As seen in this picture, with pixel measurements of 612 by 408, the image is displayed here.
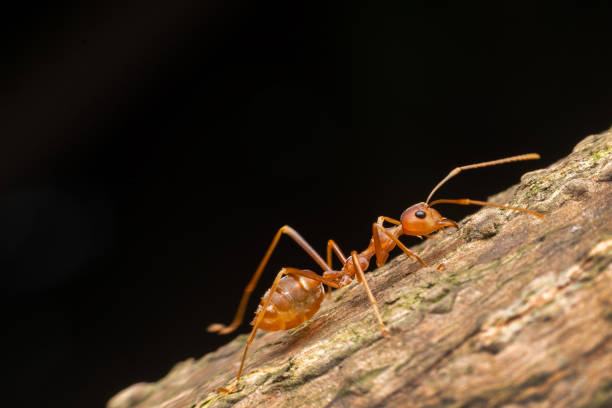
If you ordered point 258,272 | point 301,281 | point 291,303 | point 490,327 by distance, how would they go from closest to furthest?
point 490,327
point 258,272
point 291,303
point 301,281

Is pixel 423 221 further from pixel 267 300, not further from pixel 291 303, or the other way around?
pixel 267 300

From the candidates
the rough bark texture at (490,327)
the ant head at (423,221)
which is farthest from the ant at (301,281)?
the rough bark texture at (490,327)

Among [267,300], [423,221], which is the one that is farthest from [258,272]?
[423,221]

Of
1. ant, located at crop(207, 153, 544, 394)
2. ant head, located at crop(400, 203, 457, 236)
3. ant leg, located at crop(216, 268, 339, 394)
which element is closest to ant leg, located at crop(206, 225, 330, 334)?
ant, located at crop(207, 153, 544, 394)

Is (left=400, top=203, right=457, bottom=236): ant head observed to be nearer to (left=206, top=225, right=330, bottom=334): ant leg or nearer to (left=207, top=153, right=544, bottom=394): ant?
(left=207, top=153, right=544, bottom=394): ant

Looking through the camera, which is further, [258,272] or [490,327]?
[258,272]

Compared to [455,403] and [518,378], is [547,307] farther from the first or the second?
[455,403]

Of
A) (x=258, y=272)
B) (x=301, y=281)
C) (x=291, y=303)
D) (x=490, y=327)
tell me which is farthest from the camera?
(x=301, y=281)
